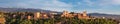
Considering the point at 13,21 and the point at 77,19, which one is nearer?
the point at 13,21

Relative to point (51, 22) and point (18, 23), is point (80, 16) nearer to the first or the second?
point (51, 22)

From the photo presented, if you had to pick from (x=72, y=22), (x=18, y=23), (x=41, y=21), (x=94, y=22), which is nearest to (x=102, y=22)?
(x=94, y=22)

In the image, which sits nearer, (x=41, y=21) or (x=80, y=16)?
(x=41, y=21)

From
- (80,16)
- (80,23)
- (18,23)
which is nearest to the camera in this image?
(18,23)

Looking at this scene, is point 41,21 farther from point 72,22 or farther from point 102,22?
point 102,22

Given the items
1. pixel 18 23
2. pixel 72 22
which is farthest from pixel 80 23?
pixel 18 23

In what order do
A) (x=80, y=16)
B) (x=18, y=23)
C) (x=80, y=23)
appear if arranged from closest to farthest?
(x=18, y=23), (x=80, y=23), (x=80, y=16)

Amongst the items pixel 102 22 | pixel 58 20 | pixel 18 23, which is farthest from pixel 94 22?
pixel 18 23
